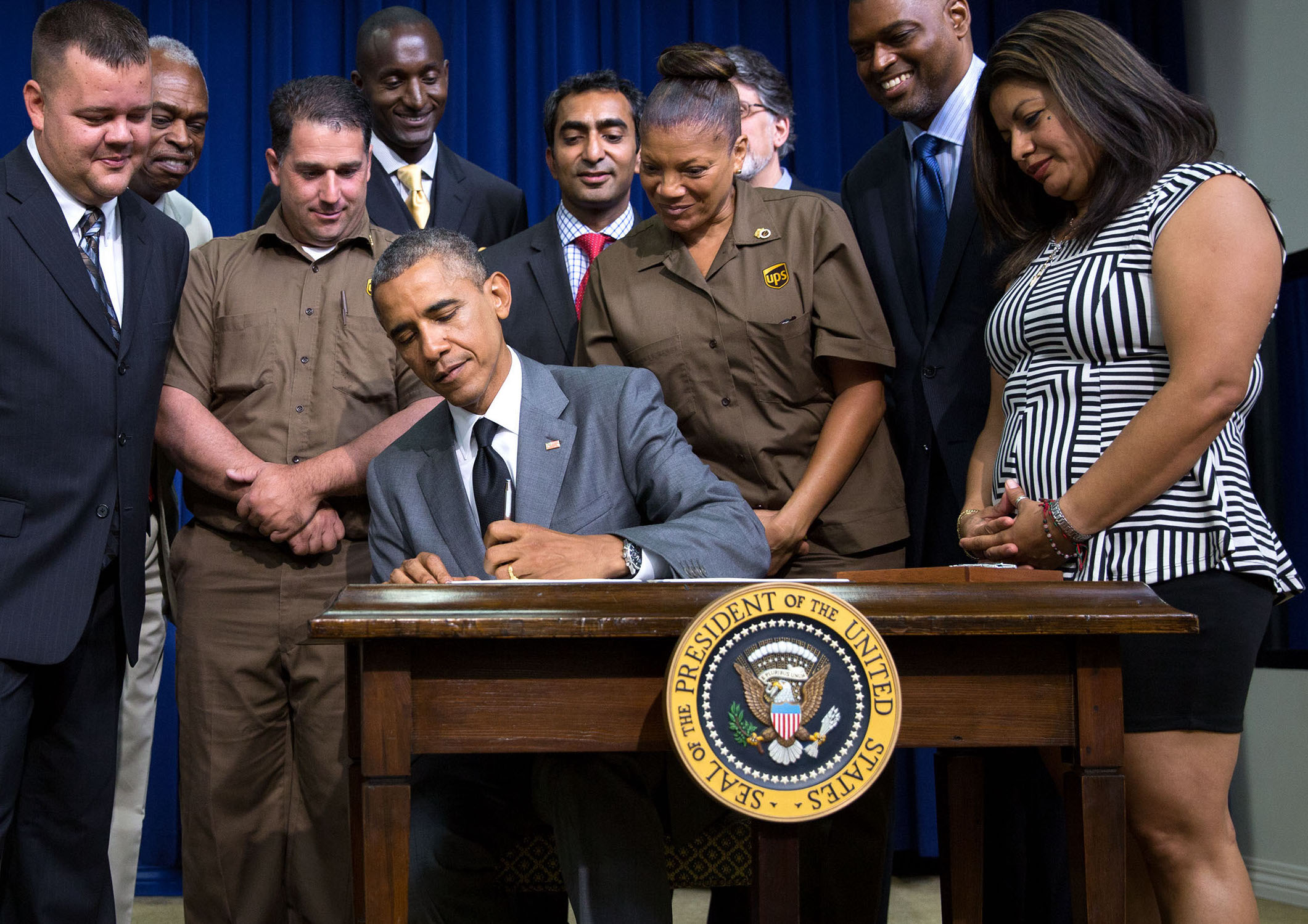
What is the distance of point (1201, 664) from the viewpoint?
1.66 m

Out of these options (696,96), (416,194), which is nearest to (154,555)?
(416,194)

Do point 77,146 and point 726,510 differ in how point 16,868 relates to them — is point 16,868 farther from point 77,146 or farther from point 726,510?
point 726,510

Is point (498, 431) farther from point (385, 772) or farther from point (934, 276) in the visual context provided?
point (934, 276)

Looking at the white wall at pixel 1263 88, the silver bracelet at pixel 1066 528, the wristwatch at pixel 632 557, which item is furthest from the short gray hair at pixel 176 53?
the white wall at pixel 1263 88

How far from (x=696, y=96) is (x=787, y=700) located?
1.36m

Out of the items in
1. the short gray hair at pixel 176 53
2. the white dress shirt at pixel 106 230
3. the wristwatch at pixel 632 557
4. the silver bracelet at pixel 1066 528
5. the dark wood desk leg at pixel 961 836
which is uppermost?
the short gray hair at pixel 176 53

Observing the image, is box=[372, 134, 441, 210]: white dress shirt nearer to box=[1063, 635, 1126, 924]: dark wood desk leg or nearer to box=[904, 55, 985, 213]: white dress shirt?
box=[904, 55, 985, 213]: white dress shirt

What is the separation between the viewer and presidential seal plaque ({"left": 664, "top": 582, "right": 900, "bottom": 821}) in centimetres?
132

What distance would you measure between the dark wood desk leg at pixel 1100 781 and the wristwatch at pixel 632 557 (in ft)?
2.07

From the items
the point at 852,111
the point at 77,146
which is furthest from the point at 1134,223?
the point at 852,111

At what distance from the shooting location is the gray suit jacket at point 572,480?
1982mm

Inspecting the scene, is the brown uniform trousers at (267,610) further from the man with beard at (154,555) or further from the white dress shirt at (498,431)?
the white dress shirt at (498,431)

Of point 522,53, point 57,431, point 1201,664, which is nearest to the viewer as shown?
point 1201,664

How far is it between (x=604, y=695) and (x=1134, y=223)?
3.36 feet
